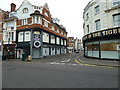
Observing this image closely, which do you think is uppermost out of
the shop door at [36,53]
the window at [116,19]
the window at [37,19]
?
the window at [37,19]

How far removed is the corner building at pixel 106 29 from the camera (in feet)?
43.3

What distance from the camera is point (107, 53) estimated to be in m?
14.0

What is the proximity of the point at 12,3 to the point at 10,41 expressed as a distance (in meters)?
13.0

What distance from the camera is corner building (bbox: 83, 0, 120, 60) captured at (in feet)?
43.3

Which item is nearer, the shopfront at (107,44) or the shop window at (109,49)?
the shopfront at (107,44)

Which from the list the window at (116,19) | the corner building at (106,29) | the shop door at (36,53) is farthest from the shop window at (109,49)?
the shop door at (36,53)

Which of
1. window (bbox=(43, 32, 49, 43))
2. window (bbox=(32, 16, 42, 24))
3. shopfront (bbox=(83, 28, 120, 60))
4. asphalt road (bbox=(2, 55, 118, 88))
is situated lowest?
asphalt road (bbox=(2, 55, 118, 88))

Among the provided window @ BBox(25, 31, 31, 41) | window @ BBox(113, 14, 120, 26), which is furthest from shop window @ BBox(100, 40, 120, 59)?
window @ BBox(25, 31, 31, 41)

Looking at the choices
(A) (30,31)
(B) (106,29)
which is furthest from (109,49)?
(A) (30,31)

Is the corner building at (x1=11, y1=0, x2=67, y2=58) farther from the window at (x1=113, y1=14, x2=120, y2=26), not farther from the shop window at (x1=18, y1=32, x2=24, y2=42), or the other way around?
the window at (x1=113, y1=14, x2=120, y2=26)

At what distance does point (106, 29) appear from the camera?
13789 millimetres

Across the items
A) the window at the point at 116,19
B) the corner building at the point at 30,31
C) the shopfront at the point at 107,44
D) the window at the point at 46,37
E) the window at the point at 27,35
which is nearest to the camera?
the shopfront at the point at 107,44

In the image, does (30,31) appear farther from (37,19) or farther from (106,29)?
(106,29)

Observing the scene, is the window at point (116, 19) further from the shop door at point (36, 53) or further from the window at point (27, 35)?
the window at point (27, 35)
